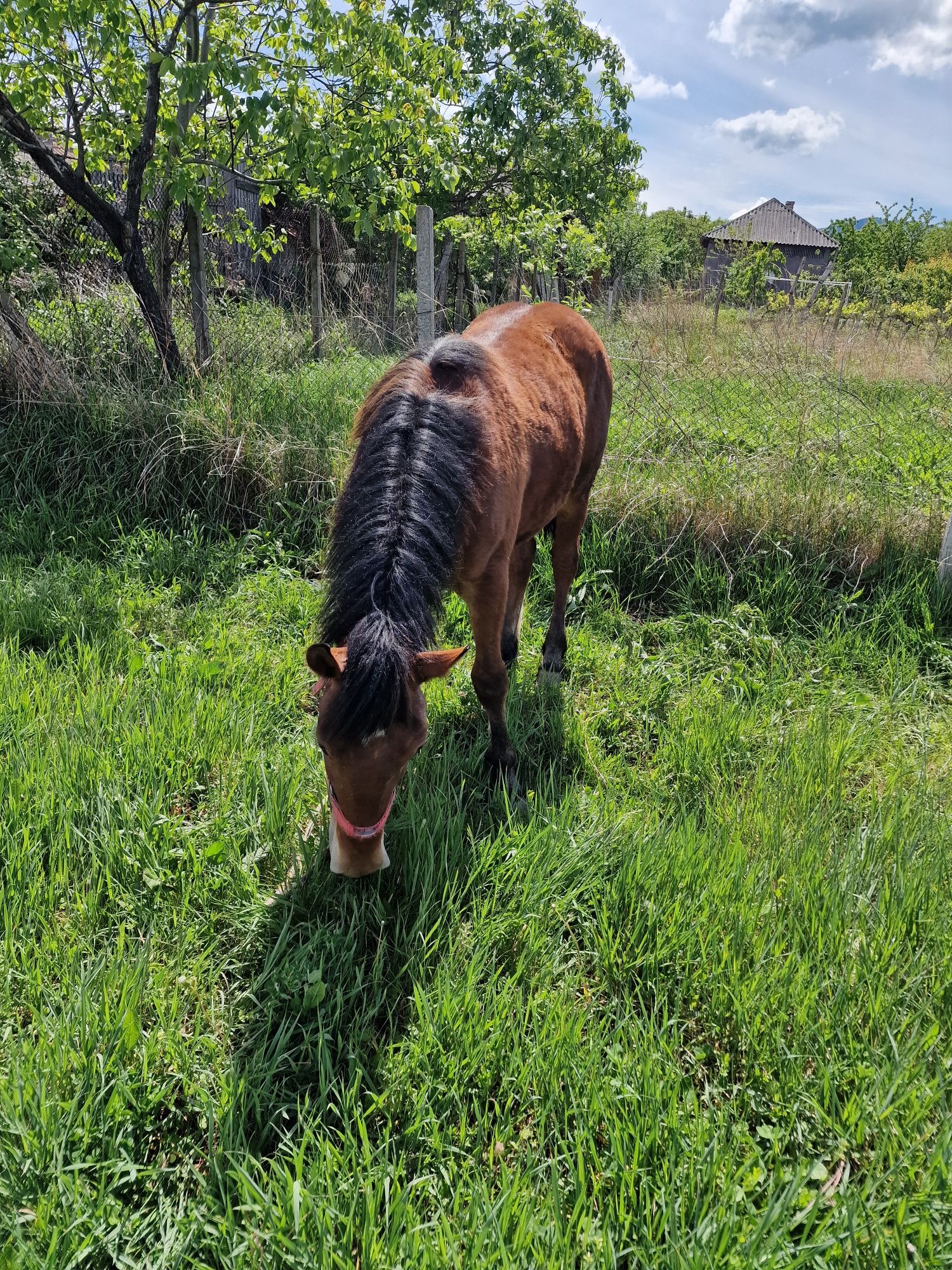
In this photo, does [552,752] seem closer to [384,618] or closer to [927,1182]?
[384,618]

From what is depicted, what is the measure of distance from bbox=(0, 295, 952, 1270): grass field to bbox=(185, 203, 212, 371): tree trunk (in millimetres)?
1984

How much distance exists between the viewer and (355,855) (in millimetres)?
1997

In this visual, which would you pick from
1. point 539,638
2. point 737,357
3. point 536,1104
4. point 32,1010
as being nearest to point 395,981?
point 536,1104

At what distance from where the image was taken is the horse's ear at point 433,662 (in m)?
2.03

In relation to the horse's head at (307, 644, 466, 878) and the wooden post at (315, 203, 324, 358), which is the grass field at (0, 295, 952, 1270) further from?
the wooden post at (315, 203, 324, 358)

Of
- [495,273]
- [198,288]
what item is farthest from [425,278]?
[495,273]

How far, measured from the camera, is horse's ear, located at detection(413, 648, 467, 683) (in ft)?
6.66

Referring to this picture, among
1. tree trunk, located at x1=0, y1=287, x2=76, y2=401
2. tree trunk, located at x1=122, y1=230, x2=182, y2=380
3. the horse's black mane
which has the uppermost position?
tree trunk, located at x1=122, y1=230, x2=182, y2=380

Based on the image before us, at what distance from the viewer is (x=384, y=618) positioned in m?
1.94

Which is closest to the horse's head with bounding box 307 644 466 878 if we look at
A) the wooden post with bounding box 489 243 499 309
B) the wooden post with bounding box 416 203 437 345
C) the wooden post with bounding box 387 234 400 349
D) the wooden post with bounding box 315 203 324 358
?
the wooden post with bounding box 416 203 437 345

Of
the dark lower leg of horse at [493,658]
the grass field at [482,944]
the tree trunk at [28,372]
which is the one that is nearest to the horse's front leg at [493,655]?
the dark lower leg of horse at [493,658]

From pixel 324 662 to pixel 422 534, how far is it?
526mm

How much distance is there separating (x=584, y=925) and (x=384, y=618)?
1137mm

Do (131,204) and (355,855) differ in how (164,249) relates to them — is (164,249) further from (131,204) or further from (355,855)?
(355,855)
